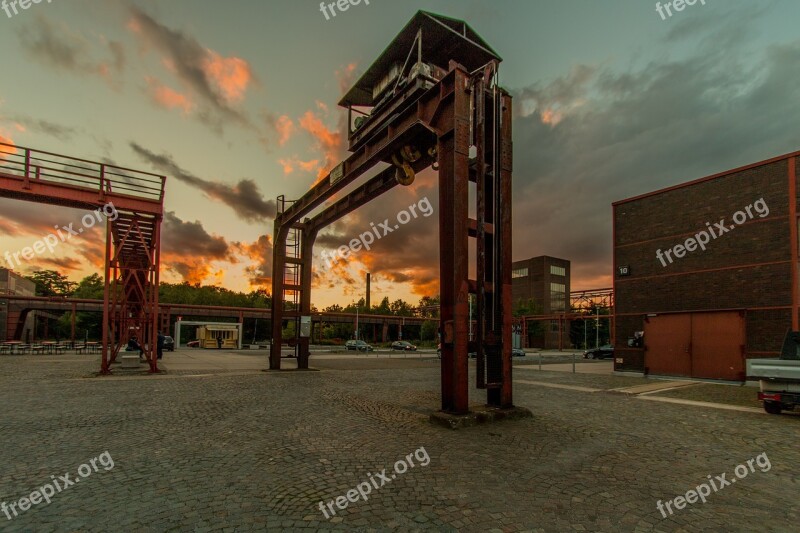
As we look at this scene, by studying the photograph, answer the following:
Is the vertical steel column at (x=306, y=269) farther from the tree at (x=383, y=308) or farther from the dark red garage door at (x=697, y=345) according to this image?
the tree at (x=383, y=308)

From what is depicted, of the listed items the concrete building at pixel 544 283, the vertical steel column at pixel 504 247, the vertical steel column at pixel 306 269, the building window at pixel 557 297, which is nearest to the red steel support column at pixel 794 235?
the vertical steel column at pixel 504 247

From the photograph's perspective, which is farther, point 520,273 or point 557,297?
point 520,273

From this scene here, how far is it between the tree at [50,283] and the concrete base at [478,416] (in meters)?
112

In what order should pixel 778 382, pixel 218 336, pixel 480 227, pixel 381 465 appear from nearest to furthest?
pixel 381 465
pixel 480 227
pixel 778 382
pixel 218 336

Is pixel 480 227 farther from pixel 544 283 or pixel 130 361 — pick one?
pixel 544 283

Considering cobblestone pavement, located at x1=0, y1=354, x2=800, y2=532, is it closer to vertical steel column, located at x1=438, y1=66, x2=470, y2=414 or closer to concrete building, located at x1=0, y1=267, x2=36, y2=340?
vertical steel column, located at x1=438, y1=66, x2=470, y2=414

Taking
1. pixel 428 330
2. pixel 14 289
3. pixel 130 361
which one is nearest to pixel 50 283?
pixel 14 289

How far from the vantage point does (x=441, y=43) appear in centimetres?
1100

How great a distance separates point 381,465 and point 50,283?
116522 millimetres

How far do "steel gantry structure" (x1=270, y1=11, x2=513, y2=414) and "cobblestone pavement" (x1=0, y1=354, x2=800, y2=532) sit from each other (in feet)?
4.96

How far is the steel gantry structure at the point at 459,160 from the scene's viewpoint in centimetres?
796

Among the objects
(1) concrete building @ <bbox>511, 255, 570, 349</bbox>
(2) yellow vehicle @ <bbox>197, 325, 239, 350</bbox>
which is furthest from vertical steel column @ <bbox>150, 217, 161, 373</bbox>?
(1) concrete building @ <bbox>511, 255, 570, 349</bbox>

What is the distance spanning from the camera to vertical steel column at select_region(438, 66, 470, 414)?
772cm

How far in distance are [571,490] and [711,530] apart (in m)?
1.22
